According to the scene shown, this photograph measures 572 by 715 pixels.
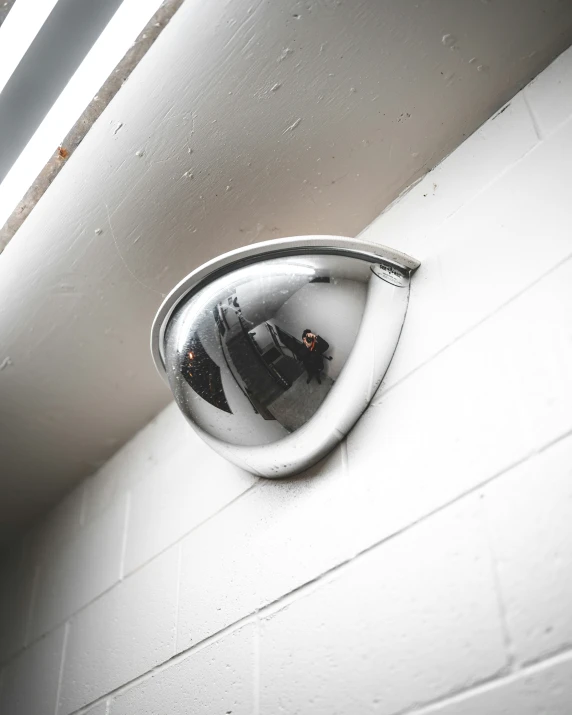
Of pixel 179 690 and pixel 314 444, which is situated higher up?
pixel 314 444

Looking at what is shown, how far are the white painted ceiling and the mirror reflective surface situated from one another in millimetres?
211

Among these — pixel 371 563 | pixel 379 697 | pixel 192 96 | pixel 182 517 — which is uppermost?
pixel 192 96

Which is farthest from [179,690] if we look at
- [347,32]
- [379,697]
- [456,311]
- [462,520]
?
[347,32]

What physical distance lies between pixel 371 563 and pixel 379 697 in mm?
166

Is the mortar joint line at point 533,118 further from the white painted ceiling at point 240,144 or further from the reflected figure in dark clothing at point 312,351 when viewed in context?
the reflected figure in dark clothing at point 312,351

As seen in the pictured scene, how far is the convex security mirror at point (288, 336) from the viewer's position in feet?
3.29

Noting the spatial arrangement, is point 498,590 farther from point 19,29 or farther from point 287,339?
point 19,29

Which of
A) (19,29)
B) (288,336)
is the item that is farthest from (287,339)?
(19,29)

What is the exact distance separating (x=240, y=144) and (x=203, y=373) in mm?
405

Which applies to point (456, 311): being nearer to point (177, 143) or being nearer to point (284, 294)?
point (284, 294)

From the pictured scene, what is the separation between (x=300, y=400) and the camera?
3.34 ft

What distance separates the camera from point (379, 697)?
2.64 feet

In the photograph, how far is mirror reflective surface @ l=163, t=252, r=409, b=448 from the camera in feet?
3.29

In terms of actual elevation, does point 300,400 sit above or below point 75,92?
below
